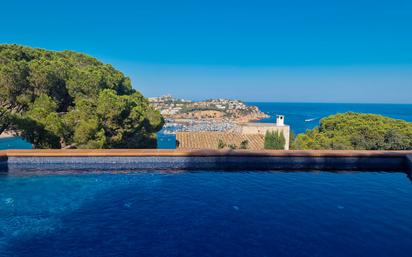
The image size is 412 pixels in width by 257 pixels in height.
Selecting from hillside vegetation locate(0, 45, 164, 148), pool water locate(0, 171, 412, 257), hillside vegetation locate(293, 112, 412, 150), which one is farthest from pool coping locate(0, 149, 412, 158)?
hillside vegetation locate(293, 112, 412, 150)

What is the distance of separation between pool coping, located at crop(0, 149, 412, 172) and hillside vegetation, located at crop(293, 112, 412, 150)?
27.3 feet

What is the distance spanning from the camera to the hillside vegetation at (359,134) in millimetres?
18531

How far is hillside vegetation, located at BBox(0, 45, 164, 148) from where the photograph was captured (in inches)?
441

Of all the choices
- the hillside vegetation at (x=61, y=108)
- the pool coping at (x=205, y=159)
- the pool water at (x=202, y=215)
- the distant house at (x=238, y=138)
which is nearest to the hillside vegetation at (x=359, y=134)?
the distant house at (x=238, y=138)

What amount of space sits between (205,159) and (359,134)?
14.9 metres

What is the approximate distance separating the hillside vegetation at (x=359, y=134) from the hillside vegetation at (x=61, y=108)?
13.3 meters

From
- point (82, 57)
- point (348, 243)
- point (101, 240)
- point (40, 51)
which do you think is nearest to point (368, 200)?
point (348, 243)

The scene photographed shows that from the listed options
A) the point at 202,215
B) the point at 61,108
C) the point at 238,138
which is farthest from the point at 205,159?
the point at 238,138

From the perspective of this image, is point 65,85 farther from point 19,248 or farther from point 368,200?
point 368,200

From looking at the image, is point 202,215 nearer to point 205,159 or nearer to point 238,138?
point 205,159

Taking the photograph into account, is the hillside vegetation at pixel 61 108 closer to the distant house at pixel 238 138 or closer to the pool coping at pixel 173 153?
the pool coping at pixel 173 153

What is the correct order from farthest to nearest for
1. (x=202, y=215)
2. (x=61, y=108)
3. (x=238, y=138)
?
(x=238, y=138), (x=61, y=108), (x=202, y=215)

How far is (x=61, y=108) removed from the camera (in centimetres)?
1430

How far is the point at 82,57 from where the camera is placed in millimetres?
22125
